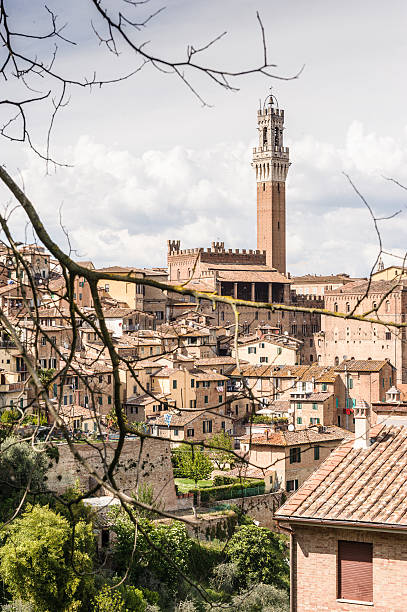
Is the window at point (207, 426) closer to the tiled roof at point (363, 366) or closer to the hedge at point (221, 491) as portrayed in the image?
the hedge at point (221, 491)

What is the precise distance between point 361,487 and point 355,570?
634mm

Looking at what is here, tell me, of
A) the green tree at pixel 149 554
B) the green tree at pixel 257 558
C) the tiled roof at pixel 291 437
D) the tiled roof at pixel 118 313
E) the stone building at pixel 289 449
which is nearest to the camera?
the green tree at pixel 149 554

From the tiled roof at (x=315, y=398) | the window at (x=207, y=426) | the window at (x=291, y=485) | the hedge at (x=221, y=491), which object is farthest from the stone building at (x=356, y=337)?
the hedge at (x=221, y=491)

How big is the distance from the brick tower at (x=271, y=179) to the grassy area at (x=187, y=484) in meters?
37.1

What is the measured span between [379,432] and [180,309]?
38615 millimetres

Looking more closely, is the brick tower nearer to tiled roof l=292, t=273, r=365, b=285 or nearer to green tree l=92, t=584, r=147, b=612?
tiled roof l=292, t=273, r=365, b=285

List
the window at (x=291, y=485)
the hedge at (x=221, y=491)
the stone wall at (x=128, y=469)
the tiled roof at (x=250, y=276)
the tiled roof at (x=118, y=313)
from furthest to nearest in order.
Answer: the tiled roof at (x=250, y=276) < the tiled roof at (x=118, y=313) < the window at (x=291, y=485) < the hedge at (x=221, y=491) < the stone wall at (x=128, y=469)

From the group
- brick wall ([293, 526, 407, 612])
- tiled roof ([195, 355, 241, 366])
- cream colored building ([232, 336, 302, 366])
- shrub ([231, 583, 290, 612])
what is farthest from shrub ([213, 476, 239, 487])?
brick wall ([293, 526, 407, 612])

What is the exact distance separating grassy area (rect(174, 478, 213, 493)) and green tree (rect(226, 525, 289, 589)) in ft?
10.1

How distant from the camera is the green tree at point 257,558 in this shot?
17.8m

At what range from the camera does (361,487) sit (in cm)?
536

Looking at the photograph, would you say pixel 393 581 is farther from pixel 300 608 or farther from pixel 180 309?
pixel 180 309

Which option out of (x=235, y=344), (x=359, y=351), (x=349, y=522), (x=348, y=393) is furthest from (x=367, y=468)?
(x=359, y=351)

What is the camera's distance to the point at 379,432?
19.8 ft
